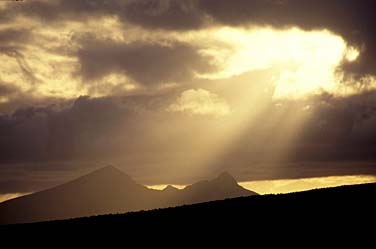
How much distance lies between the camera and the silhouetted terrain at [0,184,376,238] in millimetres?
54562

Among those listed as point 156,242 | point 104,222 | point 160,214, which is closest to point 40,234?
point 104,222

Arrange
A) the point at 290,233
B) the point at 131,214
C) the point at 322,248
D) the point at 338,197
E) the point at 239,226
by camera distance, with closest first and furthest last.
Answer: the point at 322,248
the point at 290,233
the point at 239,226
the point at 338,197
the point at 131,214

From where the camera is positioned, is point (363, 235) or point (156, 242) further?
point (156, 242)

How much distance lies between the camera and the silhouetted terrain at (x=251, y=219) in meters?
54.6

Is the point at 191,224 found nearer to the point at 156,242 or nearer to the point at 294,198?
the point at 156,242

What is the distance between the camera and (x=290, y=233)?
5297 centimetres

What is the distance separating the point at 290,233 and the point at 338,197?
567 inches

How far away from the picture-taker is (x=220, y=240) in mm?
53500

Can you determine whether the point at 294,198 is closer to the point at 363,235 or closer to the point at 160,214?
the point at 160,214

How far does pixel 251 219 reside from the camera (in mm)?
60250

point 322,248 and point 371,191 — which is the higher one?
point 371,191

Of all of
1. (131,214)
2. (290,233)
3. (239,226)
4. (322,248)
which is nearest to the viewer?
(322,248)

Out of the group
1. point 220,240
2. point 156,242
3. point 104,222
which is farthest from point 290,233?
point 104,222

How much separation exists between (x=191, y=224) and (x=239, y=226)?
5.54m
